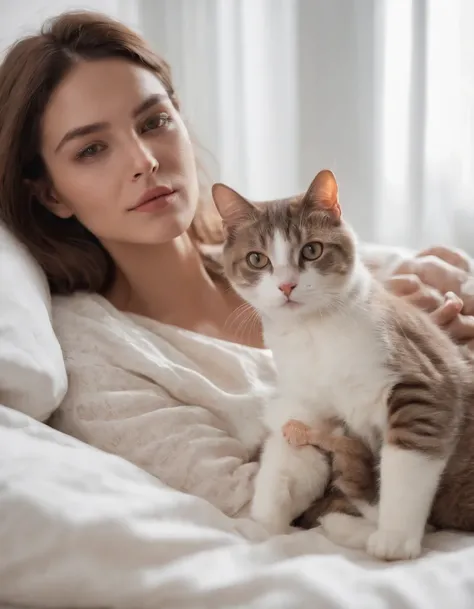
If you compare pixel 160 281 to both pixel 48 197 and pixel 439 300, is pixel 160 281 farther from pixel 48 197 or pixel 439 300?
pixel 439 300

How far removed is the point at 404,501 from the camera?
961 mm

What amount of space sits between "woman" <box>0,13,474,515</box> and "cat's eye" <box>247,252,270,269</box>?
10.6 inches

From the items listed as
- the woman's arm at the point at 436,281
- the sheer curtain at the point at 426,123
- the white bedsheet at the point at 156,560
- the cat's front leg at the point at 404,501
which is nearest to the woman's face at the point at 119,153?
the woman's arm at the point at 436,281

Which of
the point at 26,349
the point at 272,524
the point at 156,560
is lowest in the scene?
the point at 272,524

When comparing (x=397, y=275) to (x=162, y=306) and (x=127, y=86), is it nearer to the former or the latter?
(x=162, y=306)

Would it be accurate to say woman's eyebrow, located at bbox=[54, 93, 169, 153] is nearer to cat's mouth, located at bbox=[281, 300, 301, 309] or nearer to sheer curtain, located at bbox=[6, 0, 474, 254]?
sheer curtain, located at bbox=[6, 0, 474, 254]

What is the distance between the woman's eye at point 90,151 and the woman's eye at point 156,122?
0.35 feet

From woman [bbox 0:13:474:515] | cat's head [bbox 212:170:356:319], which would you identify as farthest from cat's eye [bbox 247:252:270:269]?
woman [bbox 0:13:474:515]

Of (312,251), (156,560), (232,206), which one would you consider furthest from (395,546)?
(232,206)

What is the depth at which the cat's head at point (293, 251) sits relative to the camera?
1113mm

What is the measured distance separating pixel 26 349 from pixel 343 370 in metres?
0.53

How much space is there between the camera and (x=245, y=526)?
3.39 ft

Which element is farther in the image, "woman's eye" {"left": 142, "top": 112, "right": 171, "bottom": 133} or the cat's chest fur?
"woman's eye" {"left": 142, "top": 112, "right": 171, "bottom": 133}

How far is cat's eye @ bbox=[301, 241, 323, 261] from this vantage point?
114 cm
